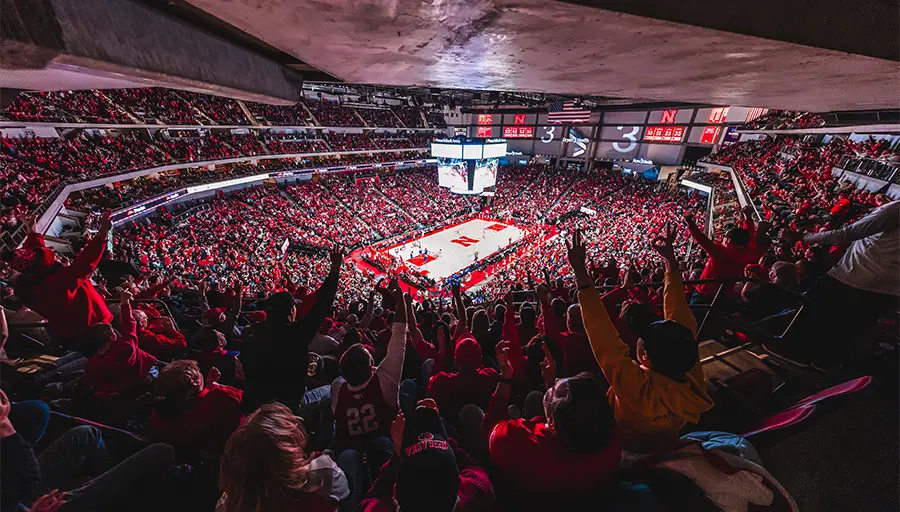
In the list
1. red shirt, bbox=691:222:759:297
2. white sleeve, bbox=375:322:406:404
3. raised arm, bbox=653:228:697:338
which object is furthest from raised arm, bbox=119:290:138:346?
red shirt, bbox=691:222:759:297

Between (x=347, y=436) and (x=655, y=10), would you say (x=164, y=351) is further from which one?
(x=655, y=10)

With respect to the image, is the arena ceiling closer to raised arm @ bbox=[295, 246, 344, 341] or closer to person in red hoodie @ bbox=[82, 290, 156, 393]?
raised arm @ bbox=[295, 246, 344, 341]

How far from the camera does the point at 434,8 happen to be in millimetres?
1336

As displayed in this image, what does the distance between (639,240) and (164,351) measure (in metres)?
22.3

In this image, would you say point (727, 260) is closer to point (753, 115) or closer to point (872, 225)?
point (872, 225)

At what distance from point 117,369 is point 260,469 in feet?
8.63

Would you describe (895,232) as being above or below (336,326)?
above

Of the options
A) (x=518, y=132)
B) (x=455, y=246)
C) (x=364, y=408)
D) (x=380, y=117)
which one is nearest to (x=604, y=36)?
(x=364, y=408)

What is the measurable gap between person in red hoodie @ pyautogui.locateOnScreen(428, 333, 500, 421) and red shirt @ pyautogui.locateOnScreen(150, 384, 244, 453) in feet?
5.24

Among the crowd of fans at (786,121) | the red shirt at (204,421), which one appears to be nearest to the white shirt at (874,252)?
the red shirt at (204,421)

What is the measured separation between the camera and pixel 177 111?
2230 cm

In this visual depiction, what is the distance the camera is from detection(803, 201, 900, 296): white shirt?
2852mm

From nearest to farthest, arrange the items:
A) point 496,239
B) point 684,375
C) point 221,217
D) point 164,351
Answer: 1. point 684,375
2. point 164,351
3. point 221,217
4. point 496,239

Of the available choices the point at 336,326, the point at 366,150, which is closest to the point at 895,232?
the point at 336,326
